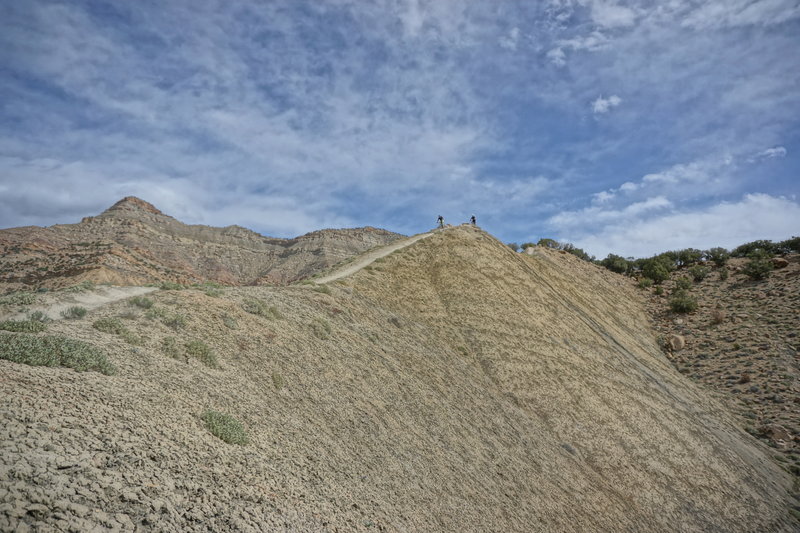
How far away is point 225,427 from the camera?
847 cm

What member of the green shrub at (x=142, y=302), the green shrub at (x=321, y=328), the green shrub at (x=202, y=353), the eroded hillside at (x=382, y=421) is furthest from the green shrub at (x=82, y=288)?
the green shrub at (x=321, y=328)

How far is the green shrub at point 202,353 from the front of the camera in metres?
10.9

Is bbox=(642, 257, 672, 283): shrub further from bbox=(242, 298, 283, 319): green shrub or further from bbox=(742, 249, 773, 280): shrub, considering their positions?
bbox=(242, 298, 283, 319): green shrub

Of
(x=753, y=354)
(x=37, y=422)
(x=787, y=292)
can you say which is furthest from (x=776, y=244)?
(x=37, y=422)

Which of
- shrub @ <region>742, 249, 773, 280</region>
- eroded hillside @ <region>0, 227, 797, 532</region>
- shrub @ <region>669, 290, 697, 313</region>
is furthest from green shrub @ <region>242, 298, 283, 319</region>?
shrub @ <region>742, 249, 773, 280</region>

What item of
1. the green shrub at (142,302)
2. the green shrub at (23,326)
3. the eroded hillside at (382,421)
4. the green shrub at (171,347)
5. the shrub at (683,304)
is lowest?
the eroded hillside at (382,421)

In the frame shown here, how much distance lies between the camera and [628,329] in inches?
1396

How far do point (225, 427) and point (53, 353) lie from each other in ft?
11.3

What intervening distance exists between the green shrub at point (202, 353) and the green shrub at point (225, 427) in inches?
90.5

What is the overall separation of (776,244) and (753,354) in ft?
78.0

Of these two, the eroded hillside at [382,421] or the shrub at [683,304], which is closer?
the eroded hillside at [382,421]

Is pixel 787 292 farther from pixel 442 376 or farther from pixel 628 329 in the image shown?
pixel 442 376

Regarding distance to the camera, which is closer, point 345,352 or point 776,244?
point 345,352

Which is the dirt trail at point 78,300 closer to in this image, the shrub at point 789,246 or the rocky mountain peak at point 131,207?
the shrub at point 789,246
